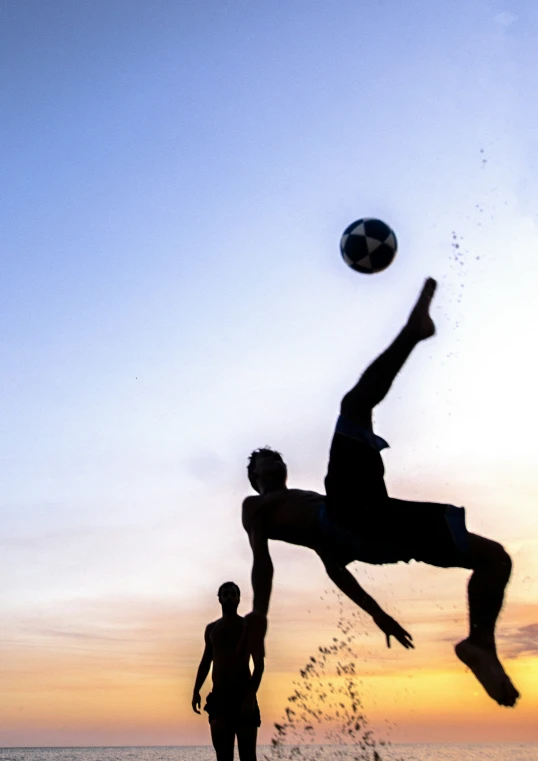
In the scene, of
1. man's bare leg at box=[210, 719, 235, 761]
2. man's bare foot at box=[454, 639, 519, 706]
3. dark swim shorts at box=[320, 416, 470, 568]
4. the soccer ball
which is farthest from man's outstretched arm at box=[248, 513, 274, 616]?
man's bare leg at box=[210, 719, 235, 761]

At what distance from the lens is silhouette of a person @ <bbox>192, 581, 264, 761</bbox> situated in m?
12.0

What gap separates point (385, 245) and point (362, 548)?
9.02 ft

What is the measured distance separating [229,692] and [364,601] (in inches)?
224

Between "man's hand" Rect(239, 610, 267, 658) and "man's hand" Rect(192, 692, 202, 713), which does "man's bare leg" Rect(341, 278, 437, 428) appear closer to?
"man's hand" Rect(239, 610, 267, 658)

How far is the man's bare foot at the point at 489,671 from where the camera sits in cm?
567

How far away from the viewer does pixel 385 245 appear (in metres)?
7.68

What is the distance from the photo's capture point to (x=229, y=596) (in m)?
12.2

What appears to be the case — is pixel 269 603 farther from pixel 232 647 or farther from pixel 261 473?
pixel 232 647

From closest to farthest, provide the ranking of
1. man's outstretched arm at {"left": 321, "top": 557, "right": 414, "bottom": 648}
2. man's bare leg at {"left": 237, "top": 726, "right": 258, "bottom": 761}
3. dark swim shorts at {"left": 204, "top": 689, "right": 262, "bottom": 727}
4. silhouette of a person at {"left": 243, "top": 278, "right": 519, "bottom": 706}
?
silhouette of a person at {"left": 243, "top": 278, "right": 519, "bottom": 706}
man's outstretched arm at {"left": 321, "top": 557, "right": 414, "bottom": 648}
man's bare leg at {"left": 237, "top": 726, "right": 258, "bottom": 761}
dark swim shorts at {"left": 204, "top": 689, "right": 262, "bottom": 727}

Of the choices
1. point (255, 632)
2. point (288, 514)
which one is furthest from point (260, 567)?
point (255, 632)

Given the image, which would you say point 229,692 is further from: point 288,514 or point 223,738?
point 288,514

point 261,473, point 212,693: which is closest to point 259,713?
point 212,693

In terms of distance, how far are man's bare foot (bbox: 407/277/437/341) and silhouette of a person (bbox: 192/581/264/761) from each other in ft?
22.7

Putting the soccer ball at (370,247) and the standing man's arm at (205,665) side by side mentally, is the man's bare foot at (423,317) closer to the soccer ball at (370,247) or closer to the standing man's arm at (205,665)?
the soccer ball at (370,247)
